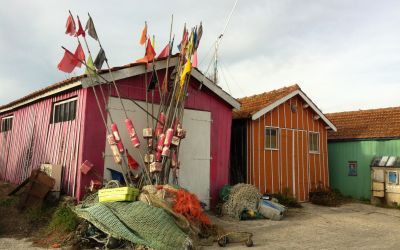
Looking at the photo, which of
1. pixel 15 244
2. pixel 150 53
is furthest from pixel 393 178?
pixel 15 244

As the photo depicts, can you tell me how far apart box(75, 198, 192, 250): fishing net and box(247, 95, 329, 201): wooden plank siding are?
669cm

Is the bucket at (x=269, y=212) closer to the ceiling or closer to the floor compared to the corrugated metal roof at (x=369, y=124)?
closer to the floor

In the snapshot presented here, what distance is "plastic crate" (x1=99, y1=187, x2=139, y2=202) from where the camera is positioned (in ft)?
25.1

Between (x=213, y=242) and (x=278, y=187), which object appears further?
(x=278, y=187)

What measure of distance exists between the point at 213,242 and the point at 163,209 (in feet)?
4.35

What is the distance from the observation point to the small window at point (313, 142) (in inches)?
620

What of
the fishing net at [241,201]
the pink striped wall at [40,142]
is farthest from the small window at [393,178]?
the pink striped wall at [40,142]

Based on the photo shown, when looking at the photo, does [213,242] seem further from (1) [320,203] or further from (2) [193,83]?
(1) [320,203]

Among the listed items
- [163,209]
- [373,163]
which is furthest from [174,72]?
[373,163]

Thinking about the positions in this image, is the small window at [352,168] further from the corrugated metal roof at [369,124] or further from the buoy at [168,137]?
the buoy at [168,137]

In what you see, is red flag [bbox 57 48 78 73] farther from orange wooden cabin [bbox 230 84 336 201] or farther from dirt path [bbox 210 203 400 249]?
orange wooden cabin [bbox 230 84 336 201]

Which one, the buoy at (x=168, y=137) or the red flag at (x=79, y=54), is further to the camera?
the red flag at (x=79, y=54)

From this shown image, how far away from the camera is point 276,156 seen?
14203 mm

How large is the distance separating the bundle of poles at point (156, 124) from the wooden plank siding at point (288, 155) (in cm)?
402
